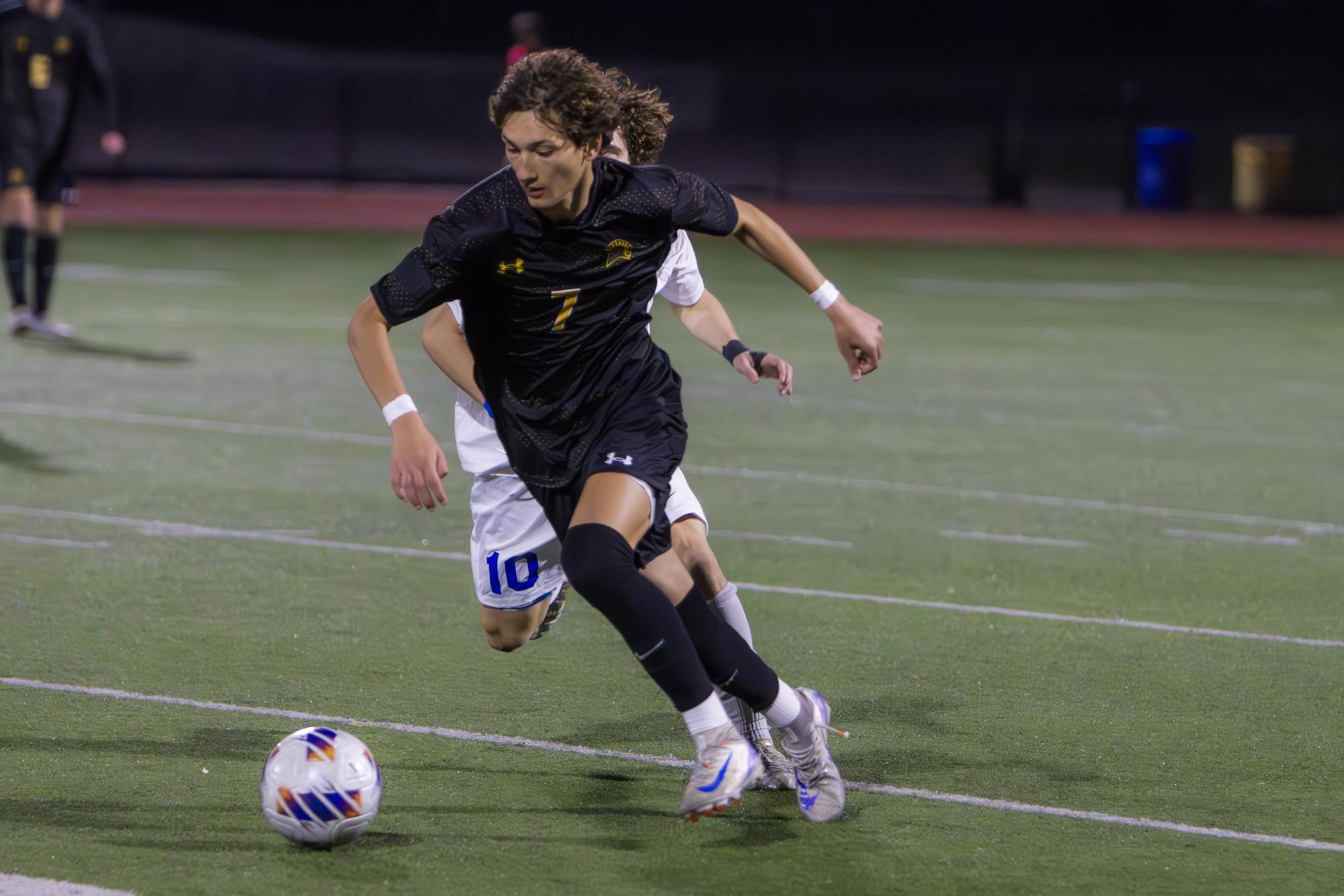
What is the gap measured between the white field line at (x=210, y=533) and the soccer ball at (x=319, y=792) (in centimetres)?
315

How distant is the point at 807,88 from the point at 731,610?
109 feet

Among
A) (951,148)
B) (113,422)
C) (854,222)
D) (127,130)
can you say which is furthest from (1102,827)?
(127,130)

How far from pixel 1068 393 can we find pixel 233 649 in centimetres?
711

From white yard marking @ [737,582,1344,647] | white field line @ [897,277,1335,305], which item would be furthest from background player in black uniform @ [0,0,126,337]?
white field line @ [897,277,1335,305]

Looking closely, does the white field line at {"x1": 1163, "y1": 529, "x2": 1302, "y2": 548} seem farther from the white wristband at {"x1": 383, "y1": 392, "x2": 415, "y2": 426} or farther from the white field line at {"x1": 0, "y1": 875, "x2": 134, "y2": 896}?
the white field line at {"x1": 0, "y1": 875, "x2": 134, "y2": 896}

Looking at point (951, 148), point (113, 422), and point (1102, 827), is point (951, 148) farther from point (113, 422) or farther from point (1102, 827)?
point (1102, 827)

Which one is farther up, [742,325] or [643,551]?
[643,551]

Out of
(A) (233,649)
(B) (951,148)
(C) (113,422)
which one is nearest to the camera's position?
(A) (233,649)

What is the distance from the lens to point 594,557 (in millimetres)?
4312

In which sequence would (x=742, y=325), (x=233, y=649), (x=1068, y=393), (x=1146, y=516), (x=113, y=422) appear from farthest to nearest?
(x=742, y=325)
(x=1068, y=393)
(x=113, y=422)
(x=1146, y=516)
(x=233, y=649)

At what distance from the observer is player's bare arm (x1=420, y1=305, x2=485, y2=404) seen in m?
5.21

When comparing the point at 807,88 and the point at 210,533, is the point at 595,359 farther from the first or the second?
the point at 807,88

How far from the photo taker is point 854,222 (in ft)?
87.8

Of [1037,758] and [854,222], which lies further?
[854,222]
